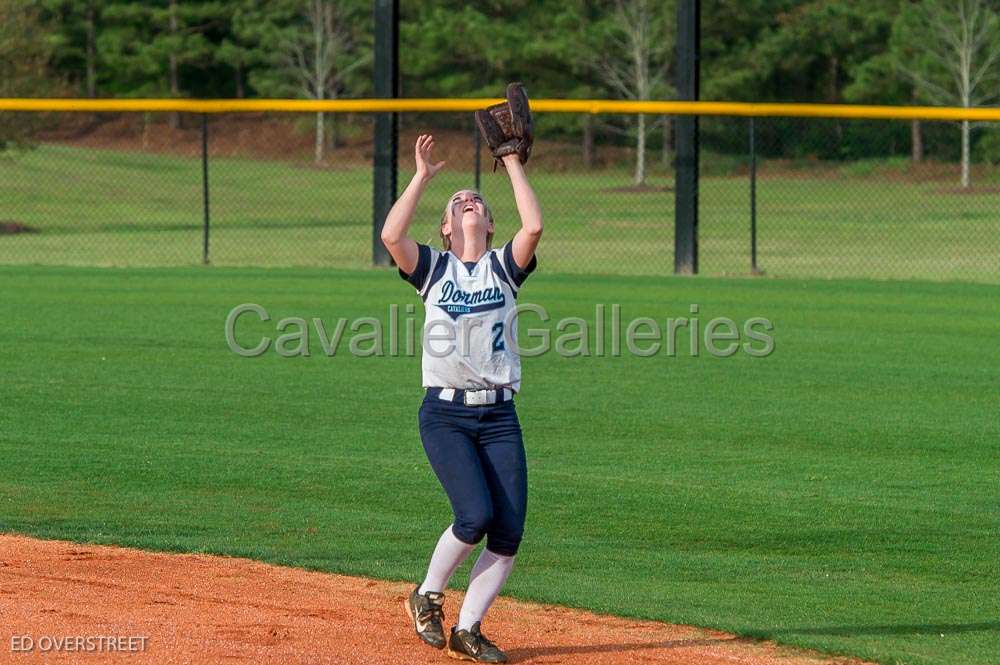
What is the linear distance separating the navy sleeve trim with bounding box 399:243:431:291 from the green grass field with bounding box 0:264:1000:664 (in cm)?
173

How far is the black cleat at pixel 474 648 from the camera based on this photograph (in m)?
5.44

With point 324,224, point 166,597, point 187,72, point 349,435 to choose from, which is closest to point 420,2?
point 187,72

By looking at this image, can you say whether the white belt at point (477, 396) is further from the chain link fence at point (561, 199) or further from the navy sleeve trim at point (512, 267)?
the chain link fence at point (561, 199)

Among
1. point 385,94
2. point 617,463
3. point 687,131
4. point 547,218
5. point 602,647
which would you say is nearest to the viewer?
point 602,647

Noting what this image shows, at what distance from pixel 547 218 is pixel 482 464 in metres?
29.5

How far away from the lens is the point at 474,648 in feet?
17.8

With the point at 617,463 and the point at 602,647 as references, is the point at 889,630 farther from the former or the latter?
the point at 617,463

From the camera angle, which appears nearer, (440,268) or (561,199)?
(440,268)

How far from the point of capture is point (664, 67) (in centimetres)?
4784

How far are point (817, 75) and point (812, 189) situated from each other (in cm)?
1535

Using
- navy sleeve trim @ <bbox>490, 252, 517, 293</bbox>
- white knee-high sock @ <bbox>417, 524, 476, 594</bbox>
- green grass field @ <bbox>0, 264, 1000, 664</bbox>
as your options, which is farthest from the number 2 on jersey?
green grass field @ <bbox>0, 264, 1000, 664</bbox>

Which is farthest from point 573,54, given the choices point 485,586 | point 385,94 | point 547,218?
point 485,586

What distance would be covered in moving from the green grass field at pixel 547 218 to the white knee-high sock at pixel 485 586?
16747 millimetres

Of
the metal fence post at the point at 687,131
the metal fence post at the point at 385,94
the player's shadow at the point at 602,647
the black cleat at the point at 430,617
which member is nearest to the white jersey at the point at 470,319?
the black cleat at the point at 430,617
